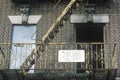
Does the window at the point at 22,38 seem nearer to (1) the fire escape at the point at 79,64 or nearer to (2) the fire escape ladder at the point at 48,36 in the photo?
(2) the fire escape ladder at the point at 48,36

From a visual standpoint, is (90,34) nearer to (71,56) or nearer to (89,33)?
(89,33)

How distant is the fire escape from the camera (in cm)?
1576

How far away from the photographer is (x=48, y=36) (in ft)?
55.7

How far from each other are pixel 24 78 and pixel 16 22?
299 cm

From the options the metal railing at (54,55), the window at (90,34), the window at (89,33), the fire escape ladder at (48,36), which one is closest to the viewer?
the fire escape ladder at (48,36)

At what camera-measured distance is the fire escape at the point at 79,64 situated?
51.7 feet

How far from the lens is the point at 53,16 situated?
59.9ft

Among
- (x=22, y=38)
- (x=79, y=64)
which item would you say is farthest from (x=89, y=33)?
(x=22, y=38)

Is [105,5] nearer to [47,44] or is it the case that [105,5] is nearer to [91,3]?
[91,3]

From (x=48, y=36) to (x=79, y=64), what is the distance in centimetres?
199

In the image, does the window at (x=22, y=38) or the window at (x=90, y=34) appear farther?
the window at (x=90, y=34)

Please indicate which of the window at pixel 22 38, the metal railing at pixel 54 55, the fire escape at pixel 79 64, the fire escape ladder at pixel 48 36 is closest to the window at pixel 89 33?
the fire escape at pixel 79 64

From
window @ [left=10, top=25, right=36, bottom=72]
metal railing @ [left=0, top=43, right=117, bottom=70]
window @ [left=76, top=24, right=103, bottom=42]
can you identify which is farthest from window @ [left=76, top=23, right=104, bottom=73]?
window @ [left=10, top=25, right=36, bottom=72]

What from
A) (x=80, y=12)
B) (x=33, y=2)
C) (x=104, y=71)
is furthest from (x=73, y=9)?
(x=104, y=71)
